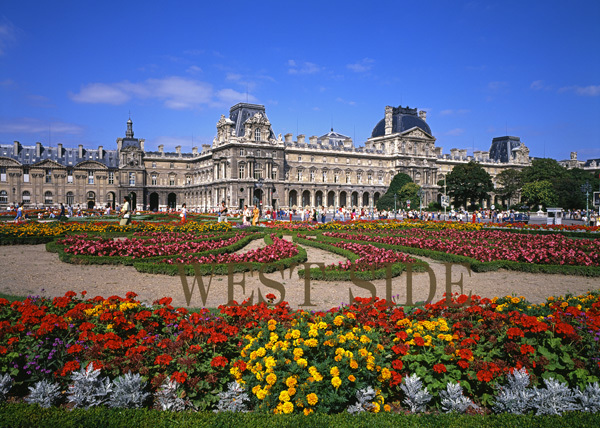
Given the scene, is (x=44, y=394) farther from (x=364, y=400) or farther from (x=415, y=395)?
(x=415, y=395)

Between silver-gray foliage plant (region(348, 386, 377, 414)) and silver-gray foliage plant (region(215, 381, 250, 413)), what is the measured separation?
117cm

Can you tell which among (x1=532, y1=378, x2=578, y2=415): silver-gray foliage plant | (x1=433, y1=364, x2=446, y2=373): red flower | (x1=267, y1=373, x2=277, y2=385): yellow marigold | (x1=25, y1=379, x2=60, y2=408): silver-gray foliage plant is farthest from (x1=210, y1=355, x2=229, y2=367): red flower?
(x1=532, y1=378, x2=578, y2=415): silver-gray foliage plant

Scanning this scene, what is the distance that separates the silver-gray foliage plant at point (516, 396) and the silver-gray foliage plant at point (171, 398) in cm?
345

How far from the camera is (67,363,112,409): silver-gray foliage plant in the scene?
177 inches

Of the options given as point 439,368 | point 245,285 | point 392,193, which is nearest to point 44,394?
point 439,368

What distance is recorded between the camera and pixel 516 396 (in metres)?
4.51

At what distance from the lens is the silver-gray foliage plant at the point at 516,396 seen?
14.7 ft

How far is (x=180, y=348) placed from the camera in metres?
5.09

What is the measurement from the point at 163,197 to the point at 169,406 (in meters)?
76.4

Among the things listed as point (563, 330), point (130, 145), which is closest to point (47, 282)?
point (563, 330)

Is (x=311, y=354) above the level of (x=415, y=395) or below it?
above

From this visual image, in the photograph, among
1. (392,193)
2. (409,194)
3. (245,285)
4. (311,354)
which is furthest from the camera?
(392,193)

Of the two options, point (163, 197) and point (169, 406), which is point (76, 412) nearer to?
point (169, 406)

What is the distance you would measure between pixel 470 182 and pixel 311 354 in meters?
73.2
